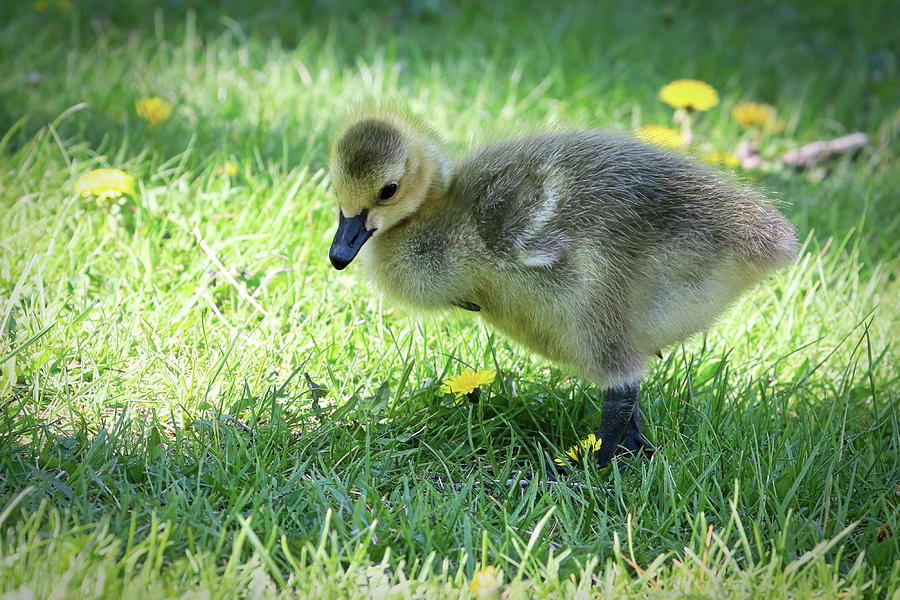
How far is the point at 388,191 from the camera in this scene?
2645 millimetres

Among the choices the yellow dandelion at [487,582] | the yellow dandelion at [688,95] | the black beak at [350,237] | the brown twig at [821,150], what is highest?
the yellow dandelion at [688,95]

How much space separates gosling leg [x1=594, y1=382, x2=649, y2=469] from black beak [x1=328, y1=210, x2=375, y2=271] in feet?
2.76

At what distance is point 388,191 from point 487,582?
1119 millimetres

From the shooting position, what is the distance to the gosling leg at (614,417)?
2.71m

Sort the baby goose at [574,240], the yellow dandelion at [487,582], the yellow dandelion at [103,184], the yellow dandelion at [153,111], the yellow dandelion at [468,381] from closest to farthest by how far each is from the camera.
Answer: the yellow dandelion at [487,582] → the baby goose at [574,240] → the yellow dandelion at [468,381] → the yellow dandelion at [103,184] → the yellow dandelion at [153,111]

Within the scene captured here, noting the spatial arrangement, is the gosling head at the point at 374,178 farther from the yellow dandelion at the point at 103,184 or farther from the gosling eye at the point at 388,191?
the yellow dandelion at the point at 103,184

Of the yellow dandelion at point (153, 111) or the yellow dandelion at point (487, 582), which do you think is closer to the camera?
the yellow dandelion at point (487, 582)

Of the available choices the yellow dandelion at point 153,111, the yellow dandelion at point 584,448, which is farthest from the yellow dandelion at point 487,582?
the yellow dandelion at point 153,111

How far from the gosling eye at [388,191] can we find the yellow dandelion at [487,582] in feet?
3.50

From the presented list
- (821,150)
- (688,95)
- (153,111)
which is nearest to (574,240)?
(688,95)

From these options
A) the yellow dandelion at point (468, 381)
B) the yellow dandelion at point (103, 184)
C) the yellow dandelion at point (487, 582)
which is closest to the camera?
the yellow dandelion at point (487, 582)

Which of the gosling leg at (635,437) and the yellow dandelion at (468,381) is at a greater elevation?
the yellow dandelion at (468,381)

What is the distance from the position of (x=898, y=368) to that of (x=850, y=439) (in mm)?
707

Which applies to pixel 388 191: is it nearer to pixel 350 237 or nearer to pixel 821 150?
pixel 350 237
